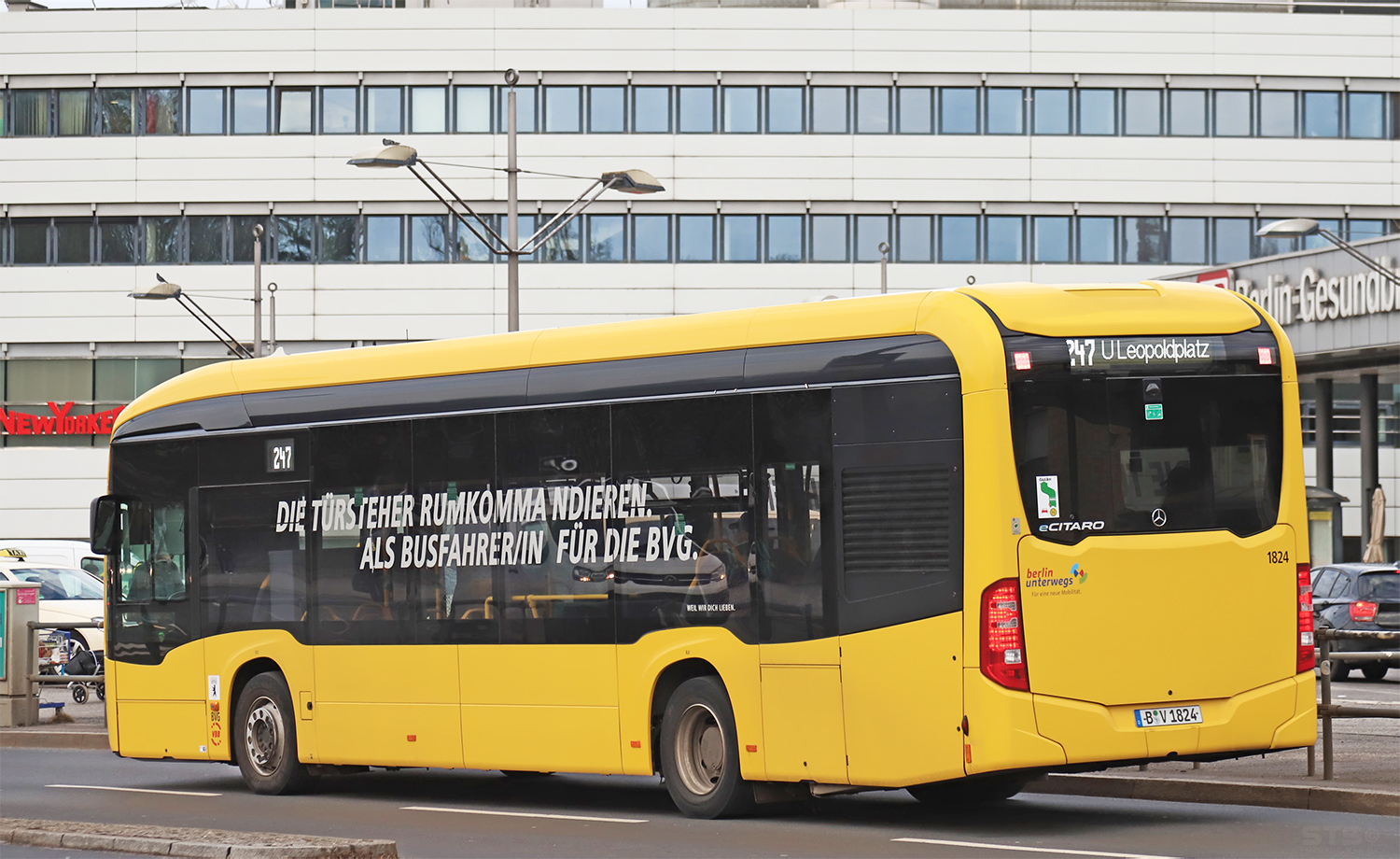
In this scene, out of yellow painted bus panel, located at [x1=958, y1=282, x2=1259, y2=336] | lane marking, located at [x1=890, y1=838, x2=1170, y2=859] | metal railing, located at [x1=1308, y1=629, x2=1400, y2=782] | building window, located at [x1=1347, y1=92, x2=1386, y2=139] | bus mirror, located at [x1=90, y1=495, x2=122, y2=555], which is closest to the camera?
lane marking, located at [x1=890, y1=838, x2=1170, y2=859]

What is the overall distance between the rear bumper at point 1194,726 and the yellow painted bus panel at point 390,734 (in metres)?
4.68

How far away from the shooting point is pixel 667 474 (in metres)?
12.5

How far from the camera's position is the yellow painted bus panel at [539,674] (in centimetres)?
1267

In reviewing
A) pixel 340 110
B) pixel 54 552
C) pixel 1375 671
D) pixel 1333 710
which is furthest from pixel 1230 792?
pixel 340 110

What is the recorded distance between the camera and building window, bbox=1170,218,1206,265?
5466 centimetres

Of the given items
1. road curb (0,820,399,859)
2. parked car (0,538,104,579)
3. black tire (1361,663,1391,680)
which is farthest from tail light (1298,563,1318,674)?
parked car (0,538,104,579)

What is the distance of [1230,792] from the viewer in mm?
12500

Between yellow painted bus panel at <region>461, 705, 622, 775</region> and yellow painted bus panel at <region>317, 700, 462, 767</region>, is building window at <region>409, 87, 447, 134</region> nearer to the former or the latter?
yellow painted bus panel at <region>317, 700, 462, 767</region>

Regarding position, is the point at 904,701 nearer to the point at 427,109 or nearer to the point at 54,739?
the point at 54,739

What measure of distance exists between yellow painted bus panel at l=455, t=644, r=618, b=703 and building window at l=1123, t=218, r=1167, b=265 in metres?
43.7

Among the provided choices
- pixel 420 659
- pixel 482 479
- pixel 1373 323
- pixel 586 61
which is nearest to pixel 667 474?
pixel 482 479

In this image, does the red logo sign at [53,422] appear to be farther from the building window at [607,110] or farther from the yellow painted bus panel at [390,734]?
the yellow painted bus panel at [390,734]

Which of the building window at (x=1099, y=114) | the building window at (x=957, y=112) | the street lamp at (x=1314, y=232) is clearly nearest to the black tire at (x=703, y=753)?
the street lamp at (x=1314, y=232)

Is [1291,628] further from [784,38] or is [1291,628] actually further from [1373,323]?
[784,38]
